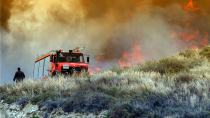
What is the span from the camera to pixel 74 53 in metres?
33.9

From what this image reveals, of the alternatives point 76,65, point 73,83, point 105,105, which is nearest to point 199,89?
point 105,105

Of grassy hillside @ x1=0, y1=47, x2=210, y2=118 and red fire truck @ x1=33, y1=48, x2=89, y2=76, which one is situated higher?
red fire truck @ x1=33, y1=48, x2=89, y2=76

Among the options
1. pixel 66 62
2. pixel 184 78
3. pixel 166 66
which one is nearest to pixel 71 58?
pixel 66 62

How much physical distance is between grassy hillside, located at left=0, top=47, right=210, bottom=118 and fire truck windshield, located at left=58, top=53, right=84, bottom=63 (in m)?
12.1

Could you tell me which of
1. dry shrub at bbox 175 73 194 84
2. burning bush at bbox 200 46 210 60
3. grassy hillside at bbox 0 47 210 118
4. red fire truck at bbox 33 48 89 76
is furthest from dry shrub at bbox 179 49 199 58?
dry shrub at bbox 175 73 194 84

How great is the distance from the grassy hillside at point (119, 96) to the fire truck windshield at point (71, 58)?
12.1 m

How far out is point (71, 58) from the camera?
3362cm

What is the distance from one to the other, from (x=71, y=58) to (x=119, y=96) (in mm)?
18024

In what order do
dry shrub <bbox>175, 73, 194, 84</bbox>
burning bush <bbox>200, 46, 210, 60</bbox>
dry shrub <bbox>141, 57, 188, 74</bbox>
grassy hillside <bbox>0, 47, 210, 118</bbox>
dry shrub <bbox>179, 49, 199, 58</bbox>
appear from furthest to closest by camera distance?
1. dry shrub <bbox>179, 49, 199, 58</bbox>
2. burning bush <bbox>200, 46, 210, 60</bbox>
3. dry shrub <bbox>141, 57, 188, 74</bbox>
4. dry shrub <bbox>175, 73, 194, 84</bbox>
5. grassy hillside <bbox>0, 47, 210, 118</bbox>

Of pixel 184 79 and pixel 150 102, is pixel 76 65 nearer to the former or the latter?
pixel 184 79

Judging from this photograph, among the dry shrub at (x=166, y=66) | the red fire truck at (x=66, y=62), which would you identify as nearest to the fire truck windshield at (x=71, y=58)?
the red fire truck at (x=66, y=62)

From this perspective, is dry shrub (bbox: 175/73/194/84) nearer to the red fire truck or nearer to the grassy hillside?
the grassy hillside

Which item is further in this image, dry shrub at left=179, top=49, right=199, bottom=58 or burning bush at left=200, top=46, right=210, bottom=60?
dry shrub at left=179, top=49, right=199, bottom=58

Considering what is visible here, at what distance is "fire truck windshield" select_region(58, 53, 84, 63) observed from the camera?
33375mm
